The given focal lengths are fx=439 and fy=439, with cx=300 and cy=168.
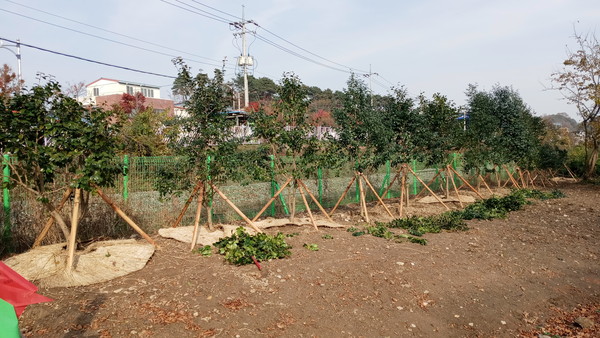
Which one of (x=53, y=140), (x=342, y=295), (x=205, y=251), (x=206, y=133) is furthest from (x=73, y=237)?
(x=342, y=295)

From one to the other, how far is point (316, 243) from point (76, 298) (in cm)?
433

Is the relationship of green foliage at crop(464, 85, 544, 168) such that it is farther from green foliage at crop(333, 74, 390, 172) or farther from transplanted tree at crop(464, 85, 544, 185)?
green foliage at crop(333, 74, 390, 172)

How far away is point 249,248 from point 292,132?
3823 mm

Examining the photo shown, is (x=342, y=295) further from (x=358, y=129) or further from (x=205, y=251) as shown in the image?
(x=358, y=129)

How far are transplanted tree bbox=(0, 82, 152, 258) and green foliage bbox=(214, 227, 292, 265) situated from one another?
215cm

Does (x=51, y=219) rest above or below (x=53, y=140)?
below

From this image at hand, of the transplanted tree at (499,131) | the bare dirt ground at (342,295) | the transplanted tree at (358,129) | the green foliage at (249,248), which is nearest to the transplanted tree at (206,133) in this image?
the green foliage at (249,248)

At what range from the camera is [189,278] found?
6.21 metres

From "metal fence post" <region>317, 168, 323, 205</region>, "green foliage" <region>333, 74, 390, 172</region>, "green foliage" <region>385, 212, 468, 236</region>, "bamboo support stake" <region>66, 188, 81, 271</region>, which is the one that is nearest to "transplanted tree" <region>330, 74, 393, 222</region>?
"green foliage" <region>333, 74, 390, 172</region>

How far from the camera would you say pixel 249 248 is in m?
7.02

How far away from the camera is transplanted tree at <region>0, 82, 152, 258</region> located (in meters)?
6.24

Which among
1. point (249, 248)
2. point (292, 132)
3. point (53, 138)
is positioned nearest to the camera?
point (53, 138)

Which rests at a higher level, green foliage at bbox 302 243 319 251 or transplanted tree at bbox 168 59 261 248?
transplanted tree at bbox 168 59 261 248

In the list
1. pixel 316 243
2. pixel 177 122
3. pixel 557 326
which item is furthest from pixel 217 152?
pixel 557 326
